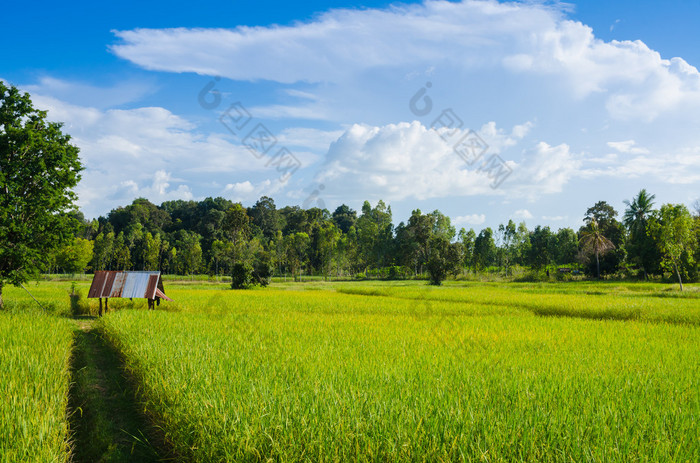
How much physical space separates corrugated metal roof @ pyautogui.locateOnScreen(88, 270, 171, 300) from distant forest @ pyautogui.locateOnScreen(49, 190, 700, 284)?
18213mm

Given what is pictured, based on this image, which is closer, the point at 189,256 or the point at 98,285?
the point at 98,285

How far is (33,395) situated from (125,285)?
442 inches

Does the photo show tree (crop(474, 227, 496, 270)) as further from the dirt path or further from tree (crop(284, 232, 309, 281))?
the dirt path

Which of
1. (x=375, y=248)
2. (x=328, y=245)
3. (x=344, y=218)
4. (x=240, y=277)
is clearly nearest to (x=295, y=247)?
(x=328, y=245)

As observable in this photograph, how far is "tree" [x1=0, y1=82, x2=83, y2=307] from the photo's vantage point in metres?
14.7

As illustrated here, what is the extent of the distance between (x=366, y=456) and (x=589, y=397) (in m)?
2.84

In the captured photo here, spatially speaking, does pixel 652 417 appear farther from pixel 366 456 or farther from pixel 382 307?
pixel 382 307

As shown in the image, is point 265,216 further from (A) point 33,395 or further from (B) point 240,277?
(A) point 33,395

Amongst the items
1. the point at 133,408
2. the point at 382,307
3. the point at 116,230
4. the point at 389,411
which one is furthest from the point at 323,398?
the point at 116,230

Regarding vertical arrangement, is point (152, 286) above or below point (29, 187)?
below

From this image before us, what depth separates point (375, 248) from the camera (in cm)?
6419

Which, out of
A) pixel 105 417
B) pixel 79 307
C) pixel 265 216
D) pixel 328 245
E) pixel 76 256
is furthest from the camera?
pixel 265 216

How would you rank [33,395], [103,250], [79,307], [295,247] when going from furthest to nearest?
[295,247], [103,250], [79,307], [33,395]

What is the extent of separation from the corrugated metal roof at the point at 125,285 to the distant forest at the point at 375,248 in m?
18.2
